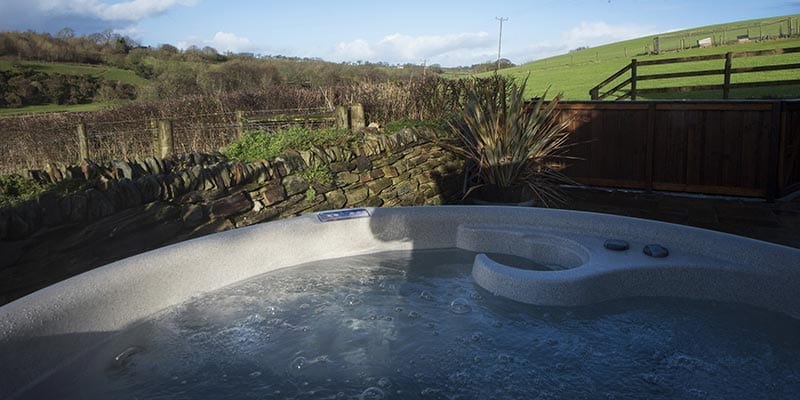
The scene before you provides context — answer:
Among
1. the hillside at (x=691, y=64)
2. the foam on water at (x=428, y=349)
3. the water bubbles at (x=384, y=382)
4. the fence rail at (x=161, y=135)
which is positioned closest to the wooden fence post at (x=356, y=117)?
the fence rail at (x=161, y=135)

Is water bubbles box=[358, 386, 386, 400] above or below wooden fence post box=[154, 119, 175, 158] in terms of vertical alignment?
below

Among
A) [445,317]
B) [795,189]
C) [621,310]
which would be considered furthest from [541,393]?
[795,189]

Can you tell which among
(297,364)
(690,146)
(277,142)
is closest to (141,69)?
(277,142)

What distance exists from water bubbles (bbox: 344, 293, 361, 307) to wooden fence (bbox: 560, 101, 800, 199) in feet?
13.3

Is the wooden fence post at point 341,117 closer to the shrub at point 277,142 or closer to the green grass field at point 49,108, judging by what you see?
the shrub at point 277,142

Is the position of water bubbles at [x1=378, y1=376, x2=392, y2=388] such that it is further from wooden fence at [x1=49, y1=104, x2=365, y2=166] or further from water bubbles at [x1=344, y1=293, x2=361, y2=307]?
wooden fence at [x1=49, y1=104, x2=365, y2=166]

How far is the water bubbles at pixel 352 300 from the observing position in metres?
2.73

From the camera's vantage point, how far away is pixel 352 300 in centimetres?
278

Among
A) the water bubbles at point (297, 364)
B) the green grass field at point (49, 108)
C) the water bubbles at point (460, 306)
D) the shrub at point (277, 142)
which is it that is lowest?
the water bubbles at point (297, 364)

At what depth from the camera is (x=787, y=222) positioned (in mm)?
4359

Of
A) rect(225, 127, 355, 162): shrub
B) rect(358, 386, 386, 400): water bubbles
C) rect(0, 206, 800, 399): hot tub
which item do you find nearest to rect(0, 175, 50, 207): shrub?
rect(0, 206, 800, 399): hot tub

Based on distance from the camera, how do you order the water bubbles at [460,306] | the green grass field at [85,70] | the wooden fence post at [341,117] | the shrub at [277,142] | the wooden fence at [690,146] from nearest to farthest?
the water bubbles at [460,306] → the shrub at [277,142] → the wooden fence at [690,146] → the wooden fence post at [341,117] → the green grass field at [85,70]

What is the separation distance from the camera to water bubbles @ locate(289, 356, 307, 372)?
213 centimetres

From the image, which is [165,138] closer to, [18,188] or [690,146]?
[18,188]
